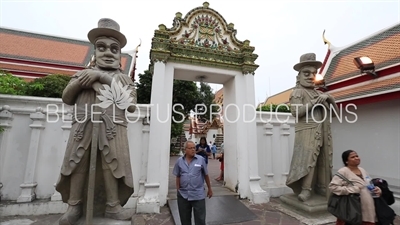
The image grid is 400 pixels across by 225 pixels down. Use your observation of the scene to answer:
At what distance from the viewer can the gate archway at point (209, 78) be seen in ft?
15.1

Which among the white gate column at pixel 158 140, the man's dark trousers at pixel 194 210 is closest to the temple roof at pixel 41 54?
the white gate column at pixel 158 140

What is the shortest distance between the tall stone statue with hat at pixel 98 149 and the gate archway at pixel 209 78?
1.65 meters

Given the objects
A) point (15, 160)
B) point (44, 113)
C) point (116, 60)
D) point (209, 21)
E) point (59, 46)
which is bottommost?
point (15, 160)

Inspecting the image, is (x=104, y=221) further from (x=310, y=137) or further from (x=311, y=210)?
(x=310, y=137)

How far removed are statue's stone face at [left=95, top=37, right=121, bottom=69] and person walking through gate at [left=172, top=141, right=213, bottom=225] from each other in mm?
1581

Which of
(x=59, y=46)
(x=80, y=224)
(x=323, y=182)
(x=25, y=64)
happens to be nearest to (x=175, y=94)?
(x=59, y=46)

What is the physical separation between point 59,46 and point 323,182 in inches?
553

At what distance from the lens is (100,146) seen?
8.68 ft

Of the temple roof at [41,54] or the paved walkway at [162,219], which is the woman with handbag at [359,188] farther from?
the temple roof at [41,54]

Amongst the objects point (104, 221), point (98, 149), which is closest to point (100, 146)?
point (98, 149)

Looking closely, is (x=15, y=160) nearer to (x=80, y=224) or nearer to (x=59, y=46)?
(x=80, y=224)

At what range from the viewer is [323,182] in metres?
4.39

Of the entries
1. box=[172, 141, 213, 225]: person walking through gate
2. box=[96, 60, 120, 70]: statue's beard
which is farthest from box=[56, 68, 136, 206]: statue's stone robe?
box=[172, 141, 213, 225]: person walking through gate

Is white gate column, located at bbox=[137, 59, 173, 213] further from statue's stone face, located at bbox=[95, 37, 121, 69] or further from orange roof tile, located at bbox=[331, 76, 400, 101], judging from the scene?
orange roof tile, located at bbox=[331, 76, 400, 101]
